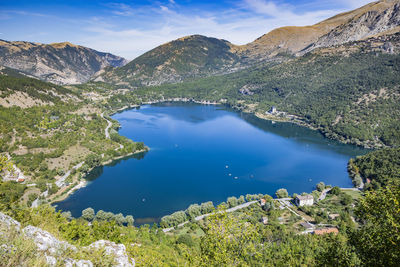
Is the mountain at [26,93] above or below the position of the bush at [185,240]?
above

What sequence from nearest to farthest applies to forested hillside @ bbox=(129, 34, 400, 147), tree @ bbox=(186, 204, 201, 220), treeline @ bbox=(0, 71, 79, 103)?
tree @ bbox=(186, 204, 201, 220), treeline @ bbox=(0, 71, 79, 103), forested hillside @ bbox=(129, 34, 400, 147)

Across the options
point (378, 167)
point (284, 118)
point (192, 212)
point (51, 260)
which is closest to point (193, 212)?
point (192, 212)

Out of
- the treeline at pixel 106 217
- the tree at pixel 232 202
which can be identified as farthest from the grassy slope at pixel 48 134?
the tree at pixel 232 202

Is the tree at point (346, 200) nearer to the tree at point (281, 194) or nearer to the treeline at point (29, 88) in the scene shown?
the tree at point (281, 194)

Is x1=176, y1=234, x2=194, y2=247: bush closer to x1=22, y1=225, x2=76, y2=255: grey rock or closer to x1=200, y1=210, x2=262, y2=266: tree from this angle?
x1=200, y1=210, x2=262, y2=266: tree

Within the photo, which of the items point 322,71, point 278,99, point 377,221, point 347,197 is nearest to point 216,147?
point 347,197

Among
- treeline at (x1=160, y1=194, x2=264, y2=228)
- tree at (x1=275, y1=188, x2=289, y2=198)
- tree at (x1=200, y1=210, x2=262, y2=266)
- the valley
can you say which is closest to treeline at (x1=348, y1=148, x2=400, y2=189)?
the valley

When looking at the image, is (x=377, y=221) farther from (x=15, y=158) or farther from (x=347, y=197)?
(x=15, y=158)
